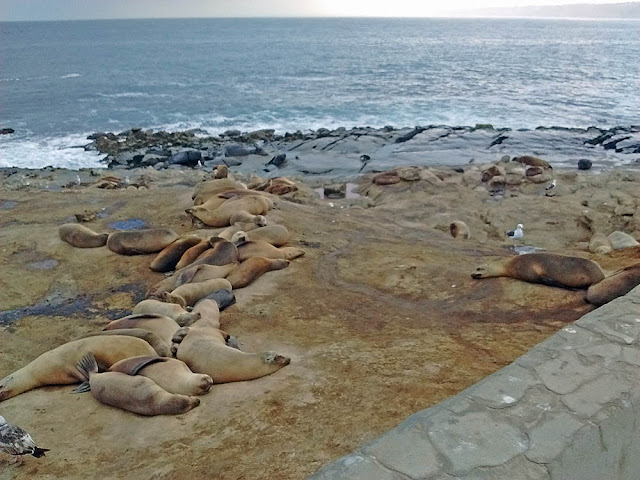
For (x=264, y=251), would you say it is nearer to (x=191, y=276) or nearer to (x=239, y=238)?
(x=239, y=238)

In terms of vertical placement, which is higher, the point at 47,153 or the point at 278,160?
the point at 278,160

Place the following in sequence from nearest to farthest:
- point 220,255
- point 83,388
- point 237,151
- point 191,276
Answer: point 83,388 < point 191,276 < point 220,255 < point 237,151

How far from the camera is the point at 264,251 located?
8.70 meters

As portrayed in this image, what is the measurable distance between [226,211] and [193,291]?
3235 millimetres

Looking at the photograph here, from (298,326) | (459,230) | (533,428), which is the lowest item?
(459,230)

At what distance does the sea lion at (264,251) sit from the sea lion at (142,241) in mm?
1331

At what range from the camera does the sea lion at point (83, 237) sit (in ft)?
31.3

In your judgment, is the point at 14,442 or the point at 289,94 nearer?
the point at 14,442

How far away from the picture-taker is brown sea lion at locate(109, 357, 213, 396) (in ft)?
16.5

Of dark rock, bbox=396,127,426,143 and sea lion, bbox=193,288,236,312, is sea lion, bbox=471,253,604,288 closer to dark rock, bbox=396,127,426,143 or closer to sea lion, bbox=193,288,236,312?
sea lion, bbox=193,288,236,312

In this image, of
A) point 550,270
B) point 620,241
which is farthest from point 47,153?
point 550,270

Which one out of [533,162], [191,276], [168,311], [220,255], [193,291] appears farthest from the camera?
[533,162]

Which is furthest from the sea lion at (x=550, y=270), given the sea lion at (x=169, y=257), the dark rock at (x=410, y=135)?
the dark rock at (x=410, y=135)

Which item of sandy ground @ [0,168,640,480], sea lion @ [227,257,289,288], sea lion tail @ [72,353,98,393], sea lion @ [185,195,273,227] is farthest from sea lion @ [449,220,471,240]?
sea lion tail @ [72,353,98,393]
